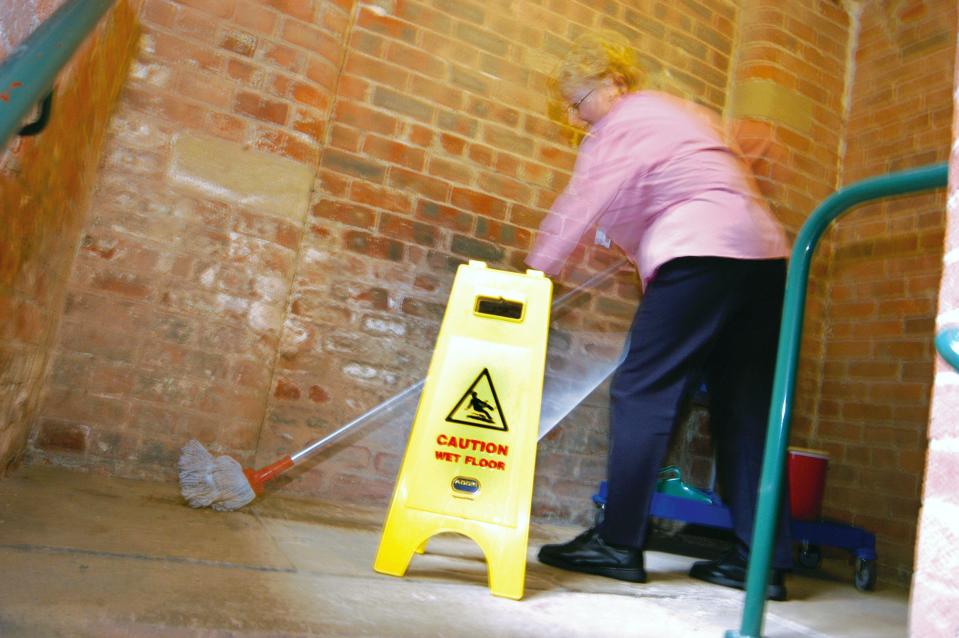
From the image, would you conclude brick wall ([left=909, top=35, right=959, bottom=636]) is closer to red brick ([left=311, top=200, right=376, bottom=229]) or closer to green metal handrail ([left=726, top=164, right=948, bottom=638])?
green metal handrail ([left=726, top=164, right=948, bottom=638])

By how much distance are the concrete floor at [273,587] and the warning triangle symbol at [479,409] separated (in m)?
0.31

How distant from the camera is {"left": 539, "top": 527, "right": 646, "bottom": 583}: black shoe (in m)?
1.63

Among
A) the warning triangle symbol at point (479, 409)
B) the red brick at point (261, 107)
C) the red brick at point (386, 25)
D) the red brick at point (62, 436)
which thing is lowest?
the red brick at point (62, 436)

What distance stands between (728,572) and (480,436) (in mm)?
792

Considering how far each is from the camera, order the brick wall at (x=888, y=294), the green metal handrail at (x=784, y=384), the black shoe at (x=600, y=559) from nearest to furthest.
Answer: the green metal handrail at (x=784, y=384) < the black shoe at (x=600, y=559) < the brick wall at (x=888, y=294)

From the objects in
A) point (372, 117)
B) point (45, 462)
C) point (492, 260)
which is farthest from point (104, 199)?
point (492, 260)

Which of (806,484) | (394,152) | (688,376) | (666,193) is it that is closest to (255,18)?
(394,152)

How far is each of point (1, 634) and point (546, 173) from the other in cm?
218

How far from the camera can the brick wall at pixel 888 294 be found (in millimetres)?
2621

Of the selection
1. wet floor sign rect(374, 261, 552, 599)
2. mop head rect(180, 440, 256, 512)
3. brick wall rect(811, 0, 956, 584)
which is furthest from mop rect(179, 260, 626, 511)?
brick wall rect(811, 0, 956, 584)

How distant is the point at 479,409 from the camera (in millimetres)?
1442

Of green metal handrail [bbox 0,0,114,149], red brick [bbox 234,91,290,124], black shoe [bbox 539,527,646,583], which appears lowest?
black shoe [bbox 539,527,646,583]

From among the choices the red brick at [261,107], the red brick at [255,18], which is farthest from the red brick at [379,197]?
the red brick at [255,18]

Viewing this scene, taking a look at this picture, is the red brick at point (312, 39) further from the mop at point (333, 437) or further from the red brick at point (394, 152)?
the mop at point (333, 437)
